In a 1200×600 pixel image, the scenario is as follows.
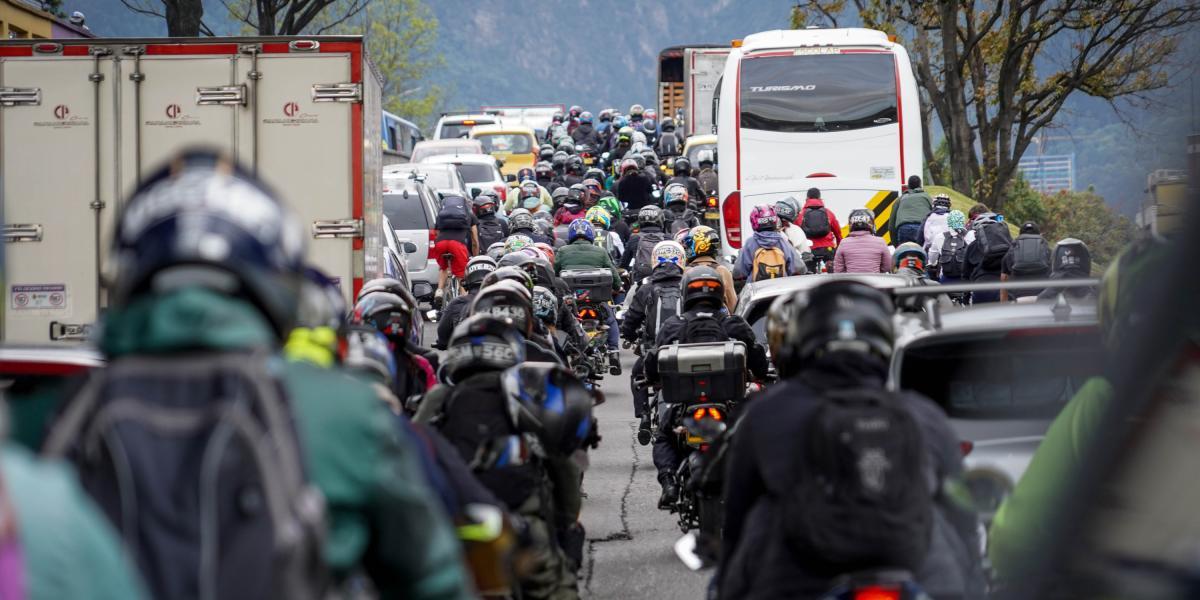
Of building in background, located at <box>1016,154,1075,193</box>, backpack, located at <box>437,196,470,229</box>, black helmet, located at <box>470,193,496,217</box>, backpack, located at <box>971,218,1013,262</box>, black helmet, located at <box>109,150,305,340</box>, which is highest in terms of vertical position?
building in background, located at <box>1016,154,1075,193</box>

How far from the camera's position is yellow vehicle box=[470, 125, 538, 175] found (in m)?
45.2

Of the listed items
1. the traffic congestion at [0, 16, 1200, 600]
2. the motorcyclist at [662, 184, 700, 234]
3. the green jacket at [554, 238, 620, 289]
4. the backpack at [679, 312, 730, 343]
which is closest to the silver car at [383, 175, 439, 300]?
the motorcyclist at [662, 184, 700, 234]

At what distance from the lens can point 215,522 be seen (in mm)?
2609

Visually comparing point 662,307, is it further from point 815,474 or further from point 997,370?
point 815,474

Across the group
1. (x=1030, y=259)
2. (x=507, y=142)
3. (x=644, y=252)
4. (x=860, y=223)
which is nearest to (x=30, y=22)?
(x=507, y=142)

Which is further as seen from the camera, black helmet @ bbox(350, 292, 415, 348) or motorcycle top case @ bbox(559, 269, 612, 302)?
motorcycle top case @ bbox(559, 269, 612, 302)

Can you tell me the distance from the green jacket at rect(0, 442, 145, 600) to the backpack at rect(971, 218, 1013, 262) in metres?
17.2

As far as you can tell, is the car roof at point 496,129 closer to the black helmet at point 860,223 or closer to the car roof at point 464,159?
the car roof at point 464,159

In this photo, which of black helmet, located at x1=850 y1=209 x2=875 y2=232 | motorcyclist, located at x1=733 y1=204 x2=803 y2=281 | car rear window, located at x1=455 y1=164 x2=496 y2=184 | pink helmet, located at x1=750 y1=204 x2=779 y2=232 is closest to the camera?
motorcyclist, located at x1=733 y1=204 x2=803 y2=281

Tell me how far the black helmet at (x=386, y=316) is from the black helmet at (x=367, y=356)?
5.08 ft

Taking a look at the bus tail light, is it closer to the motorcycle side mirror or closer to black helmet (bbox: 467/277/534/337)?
black helmet (bbox: 467/277/534/337)

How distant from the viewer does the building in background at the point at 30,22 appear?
1489 inches

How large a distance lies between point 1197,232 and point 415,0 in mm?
88314

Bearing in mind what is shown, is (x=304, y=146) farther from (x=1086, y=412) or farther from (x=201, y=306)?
(x=201, y=306)
